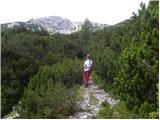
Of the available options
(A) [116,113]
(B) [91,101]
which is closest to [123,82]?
(A) [116,113]

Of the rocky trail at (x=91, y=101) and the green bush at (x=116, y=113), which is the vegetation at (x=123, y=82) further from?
the rocky trail at (x=91, y=101)

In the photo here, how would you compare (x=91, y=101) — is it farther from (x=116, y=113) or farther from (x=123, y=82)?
(x=123, y=82)

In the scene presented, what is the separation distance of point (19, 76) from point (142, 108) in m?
15.4

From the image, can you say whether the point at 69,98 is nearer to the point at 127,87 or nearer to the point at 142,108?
the point at 127,87

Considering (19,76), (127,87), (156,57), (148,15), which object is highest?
(148,15)

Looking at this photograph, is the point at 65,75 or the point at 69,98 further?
the point at 65,75

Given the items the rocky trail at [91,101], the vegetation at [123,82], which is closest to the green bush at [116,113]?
the vegetation at [123,82]

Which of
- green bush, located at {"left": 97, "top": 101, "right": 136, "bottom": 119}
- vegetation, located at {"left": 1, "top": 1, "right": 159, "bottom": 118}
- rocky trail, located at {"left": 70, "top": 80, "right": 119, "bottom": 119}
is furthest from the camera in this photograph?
rocky trail, located at {"left": 70, "top": 80, "right": 119, "bottom": 119}

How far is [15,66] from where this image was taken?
2388cm

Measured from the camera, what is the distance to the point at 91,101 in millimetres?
12430

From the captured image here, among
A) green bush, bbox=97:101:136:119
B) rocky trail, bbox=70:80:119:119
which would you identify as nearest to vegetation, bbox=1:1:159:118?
green bush, bbox=97:101:136:119

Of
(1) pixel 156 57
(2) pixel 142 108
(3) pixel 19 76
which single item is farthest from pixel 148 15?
(3) pixel 19 76

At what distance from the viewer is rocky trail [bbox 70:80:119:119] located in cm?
1068

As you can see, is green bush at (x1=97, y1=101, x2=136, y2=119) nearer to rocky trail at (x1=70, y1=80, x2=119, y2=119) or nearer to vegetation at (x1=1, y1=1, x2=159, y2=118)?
vegetation at (x1=1, y1=1, x2=159, y2=118)
